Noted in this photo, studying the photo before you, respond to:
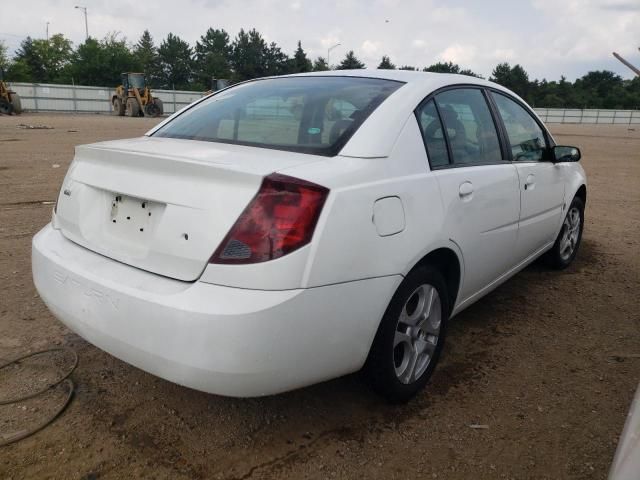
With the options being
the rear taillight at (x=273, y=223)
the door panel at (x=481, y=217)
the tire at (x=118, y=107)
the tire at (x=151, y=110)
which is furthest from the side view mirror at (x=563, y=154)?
the tire at (x=118, y=107)

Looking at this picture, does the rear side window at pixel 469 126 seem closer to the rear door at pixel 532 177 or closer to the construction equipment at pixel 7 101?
the rear door at pixel 532 177

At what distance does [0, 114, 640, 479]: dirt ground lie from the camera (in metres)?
2.20

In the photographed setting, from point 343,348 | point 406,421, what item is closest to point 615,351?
point 406,421

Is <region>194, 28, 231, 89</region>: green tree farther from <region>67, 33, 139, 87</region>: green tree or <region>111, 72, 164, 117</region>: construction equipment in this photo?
<region>111, 72, 164, 117</region>: construction equipment

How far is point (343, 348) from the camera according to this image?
217cm

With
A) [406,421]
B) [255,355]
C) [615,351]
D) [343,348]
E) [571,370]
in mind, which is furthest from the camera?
[615,351]

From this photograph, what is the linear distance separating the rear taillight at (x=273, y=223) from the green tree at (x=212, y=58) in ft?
262

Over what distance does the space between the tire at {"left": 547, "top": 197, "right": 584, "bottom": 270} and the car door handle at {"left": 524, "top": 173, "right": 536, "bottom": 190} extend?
1.06 m

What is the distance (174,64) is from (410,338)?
9029cm

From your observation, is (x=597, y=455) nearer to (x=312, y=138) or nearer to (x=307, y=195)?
(x=307, y=195)

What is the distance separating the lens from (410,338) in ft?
8.51

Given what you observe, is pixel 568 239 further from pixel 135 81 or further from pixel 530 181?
pixel 135 81

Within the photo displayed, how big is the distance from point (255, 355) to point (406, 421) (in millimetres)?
961

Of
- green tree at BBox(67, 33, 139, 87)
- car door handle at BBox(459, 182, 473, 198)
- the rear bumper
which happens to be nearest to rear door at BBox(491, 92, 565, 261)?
car door handle at BBox(459, 182, 473, 198)
